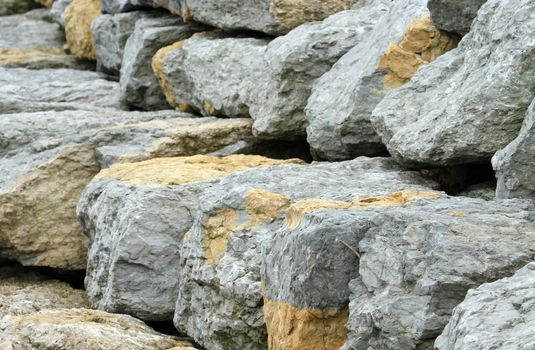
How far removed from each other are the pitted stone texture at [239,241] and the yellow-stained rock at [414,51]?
1015mm

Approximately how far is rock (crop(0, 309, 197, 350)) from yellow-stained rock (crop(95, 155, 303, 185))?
1266 mm

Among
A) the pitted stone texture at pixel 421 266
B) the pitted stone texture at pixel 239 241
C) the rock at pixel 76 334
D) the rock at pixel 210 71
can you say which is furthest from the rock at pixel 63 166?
the pitted stone texture at pixel 421 266

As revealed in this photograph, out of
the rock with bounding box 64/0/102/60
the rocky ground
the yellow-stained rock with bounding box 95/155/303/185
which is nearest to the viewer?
the rocky ground

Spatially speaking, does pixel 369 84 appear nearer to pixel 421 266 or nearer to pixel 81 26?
pixel 421 266

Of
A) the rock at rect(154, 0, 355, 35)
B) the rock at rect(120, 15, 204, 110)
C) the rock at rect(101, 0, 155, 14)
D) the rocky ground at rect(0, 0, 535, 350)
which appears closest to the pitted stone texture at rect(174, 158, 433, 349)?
the rocky ground at rect(0, 0, 535, 350)

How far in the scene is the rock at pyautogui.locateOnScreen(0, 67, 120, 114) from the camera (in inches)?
426

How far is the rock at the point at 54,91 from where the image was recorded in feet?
35.5

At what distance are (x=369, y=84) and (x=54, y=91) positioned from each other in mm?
4691

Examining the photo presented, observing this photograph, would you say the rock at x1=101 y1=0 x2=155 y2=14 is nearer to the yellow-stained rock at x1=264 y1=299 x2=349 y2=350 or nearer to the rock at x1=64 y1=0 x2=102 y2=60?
the rock at x1=64 y1=0 x2=102 y2=60

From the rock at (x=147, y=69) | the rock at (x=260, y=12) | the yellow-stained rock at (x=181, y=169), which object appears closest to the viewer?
the yellow-stained rock at (x=181, y=169)

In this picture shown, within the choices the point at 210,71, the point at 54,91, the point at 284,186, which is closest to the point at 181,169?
the point at 284,186

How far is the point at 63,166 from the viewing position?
8.88 meters

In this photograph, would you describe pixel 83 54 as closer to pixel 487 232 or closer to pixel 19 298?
pixel 19 298

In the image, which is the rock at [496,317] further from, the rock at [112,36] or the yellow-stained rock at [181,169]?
the rock at [112,36]
